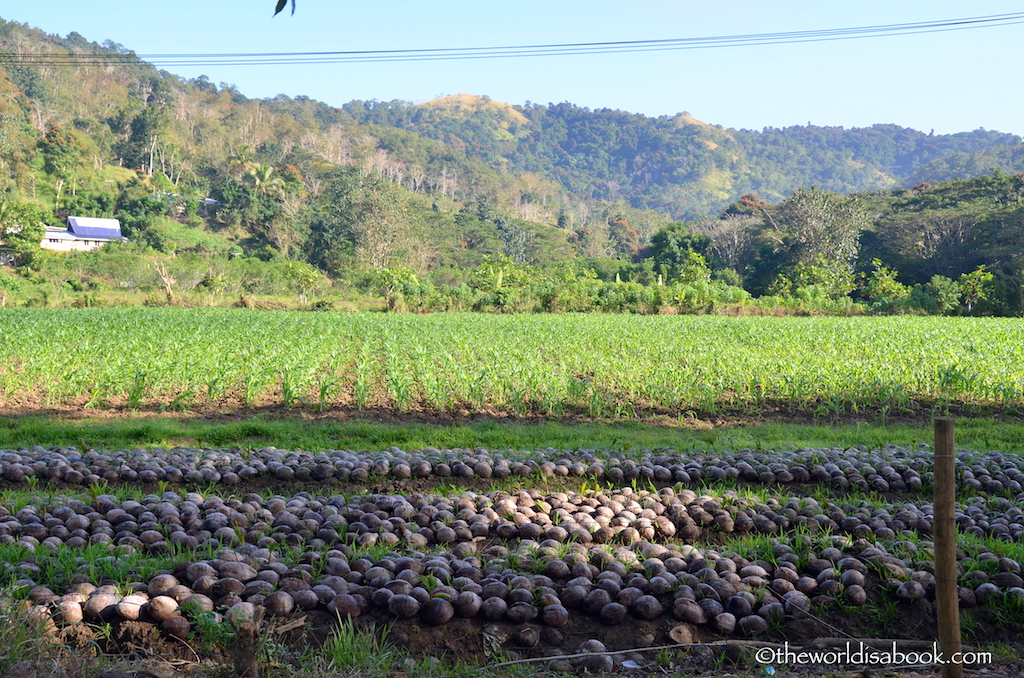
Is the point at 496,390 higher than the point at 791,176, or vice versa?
the point at 791,176

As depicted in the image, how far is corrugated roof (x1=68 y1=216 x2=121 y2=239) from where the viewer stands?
52.9 m

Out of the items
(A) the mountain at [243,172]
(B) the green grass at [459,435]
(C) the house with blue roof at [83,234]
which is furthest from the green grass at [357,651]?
(C) the house with blue roof at [83,234]

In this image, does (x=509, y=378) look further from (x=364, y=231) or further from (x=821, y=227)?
(x=364, y=231)

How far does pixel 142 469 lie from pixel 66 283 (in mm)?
39100

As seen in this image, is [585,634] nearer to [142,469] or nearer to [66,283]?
[142,469]

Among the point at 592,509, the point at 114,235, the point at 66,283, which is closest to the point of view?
the point at 592,509

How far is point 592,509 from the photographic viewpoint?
4934 mm

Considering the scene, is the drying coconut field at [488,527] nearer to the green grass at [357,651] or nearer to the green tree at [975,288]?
the green grass at [357,651]

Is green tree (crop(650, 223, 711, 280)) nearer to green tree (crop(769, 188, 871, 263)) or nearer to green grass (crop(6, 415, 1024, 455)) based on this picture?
green tree (crop(769, 188, 871, 263))

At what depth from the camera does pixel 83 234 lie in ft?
173

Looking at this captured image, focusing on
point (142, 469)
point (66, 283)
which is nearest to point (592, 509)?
point (142, 469)

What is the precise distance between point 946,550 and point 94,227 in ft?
202

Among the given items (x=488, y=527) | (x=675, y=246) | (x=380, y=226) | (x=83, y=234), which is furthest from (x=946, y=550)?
(x=83, y=234)

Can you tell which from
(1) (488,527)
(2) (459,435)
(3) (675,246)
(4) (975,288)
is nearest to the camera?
(1) (488,527)
